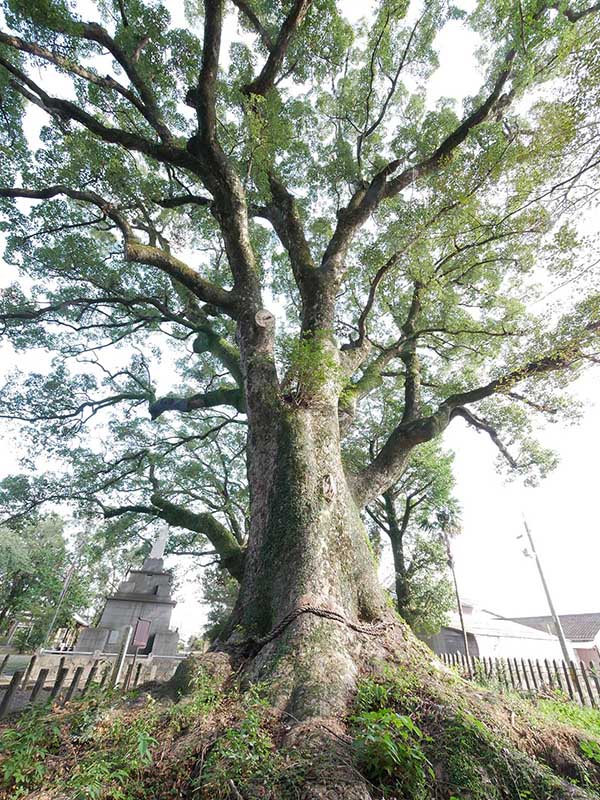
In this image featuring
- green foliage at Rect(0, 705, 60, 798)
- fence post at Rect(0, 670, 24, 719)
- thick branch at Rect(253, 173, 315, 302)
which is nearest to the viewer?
green foliage at Rect(0, 705, 60, 798)

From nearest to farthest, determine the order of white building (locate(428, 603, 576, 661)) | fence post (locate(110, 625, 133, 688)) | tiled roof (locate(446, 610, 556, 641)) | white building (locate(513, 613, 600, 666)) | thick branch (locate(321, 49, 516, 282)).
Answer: fence post (locate(110, 625, 133, 688))
thick branch (locate(321, 49, 516, 282))
white building (locate(428, 603, 576, 661))
tiled roof (locate(446, 610, 556, 641))
white building (locate(513, 613, 600, 666))

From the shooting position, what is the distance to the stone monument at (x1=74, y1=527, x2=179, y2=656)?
1452cm

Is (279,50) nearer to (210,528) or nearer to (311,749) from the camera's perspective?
(210,528)

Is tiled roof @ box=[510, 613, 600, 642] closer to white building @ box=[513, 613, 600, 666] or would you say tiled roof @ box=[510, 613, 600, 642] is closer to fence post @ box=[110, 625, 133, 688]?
white building @ box=[513, 613, 600, 666]

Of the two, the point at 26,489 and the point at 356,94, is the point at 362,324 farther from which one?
the point at 26,489

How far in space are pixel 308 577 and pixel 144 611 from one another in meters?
15.9

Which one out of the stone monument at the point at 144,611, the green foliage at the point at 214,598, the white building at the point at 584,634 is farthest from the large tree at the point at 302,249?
the white building at the point at 584,634

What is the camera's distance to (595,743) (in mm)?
2650

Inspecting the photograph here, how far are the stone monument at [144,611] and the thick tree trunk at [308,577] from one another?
13.4 metres

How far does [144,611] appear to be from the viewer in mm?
15984

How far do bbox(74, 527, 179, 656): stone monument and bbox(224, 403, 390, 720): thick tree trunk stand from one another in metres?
13.4

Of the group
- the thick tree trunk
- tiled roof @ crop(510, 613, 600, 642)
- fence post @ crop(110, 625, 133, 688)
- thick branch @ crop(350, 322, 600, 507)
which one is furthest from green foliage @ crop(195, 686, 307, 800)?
tiled roof @ crop(510, 613, 600, 642)

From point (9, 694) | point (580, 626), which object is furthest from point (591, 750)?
point (580, 626)

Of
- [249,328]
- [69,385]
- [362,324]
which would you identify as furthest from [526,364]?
[69,385]
